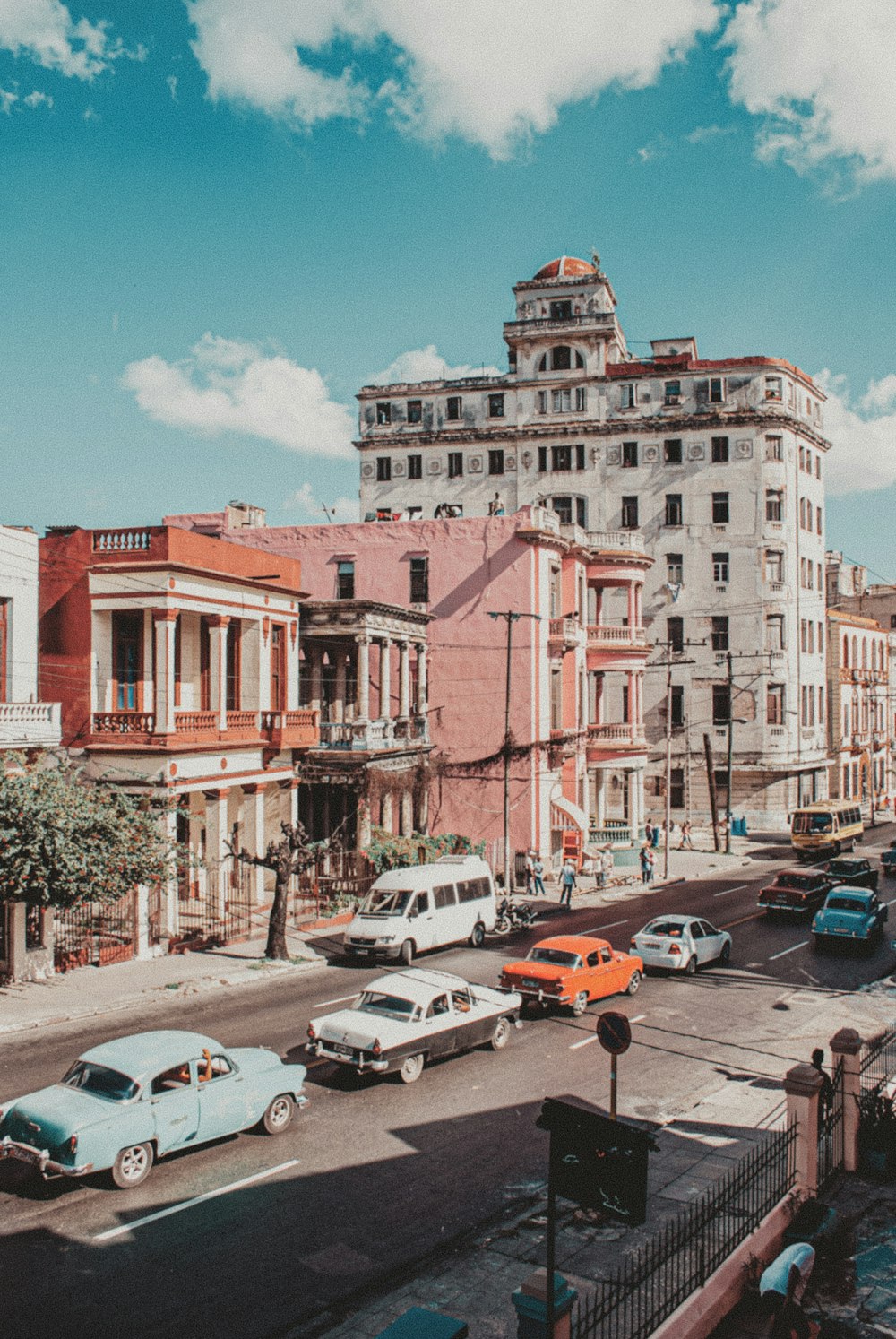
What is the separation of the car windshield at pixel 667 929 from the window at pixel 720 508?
128ft

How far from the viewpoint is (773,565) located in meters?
61.2

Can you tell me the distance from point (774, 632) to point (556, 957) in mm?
42841

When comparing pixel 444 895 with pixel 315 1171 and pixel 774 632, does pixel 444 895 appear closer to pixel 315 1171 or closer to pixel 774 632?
pixel 315 1171

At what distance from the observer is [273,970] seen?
84.1 ft

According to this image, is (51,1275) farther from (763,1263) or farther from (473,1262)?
(763,1263)

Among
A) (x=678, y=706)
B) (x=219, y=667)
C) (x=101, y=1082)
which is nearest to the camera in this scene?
(x=101, y=1082)

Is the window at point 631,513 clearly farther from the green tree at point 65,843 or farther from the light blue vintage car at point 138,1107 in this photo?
the light blue vintage car at point 138,1107

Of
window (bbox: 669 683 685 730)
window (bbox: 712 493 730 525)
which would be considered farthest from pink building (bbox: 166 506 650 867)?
window (bbox: 712 493 730 525)

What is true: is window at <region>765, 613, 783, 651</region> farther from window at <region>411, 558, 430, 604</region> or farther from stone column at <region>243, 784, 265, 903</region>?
stone column at <region>243, 784, 265, 903</region>

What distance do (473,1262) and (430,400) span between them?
57181mm

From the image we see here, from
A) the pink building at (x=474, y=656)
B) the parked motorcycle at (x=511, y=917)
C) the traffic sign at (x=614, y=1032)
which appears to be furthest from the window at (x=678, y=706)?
the traffic sign at (x=614, y=1032)

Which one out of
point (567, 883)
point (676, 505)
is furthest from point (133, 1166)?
point (676, 505)

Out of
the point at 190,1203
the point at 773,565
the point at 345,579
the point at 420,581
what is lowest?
the point at 190,1203

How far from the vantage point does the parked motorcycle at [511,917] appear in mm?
31500
